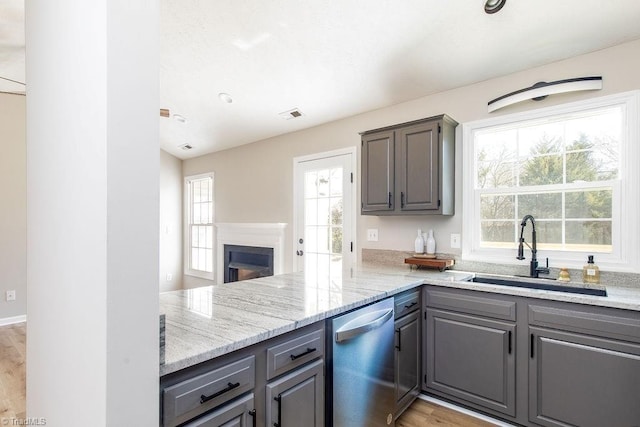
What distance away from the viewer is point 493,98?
2.70 m

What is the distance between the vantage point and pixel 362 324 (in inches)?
65.5

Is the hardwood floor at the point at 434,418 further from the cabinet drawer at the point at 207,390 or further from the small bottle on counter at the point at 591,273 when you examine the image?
the cabinet drawer at the point at 207,390

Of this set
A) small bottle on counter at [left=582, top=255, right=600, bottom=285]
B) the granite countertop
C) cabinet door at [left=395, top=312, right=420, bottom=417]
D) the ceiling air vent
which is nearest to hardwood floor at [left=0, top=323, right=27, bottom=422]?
the granite countertop

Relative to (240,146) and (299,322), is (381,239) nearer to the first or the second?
(299,322)

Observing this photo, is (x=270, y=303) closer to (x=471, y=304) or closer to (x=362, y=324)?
(x=362, y=324)

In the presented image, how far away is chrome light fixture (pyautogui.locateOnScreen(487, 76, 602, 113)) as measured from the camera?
7.45 ft

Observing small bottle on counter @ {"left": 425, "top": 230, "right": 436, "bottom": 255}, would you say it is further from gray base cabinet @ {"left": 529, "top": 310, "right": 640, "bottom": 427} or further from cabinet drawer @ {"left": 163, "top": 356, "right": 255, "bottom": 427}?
cabinet drawer @ {"left": 163, "top": 356, "right": 255, "bottom": 427}

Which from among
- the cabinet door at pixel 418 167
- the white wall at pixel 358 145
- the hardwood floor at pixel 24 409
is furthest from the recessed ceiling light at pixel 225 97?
the hardwood floor at pixel 24 409

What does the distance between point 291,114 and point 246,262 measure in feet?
7.28

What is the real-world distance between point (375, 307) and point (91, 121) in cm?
151

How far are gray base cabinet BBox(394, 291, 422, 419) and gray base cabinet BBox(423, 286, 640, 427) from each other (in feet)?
0.30

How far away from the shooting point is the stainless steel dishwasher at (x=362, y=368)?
154 cm

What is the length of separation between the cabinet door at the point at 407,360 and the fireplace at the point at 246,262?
245 cm

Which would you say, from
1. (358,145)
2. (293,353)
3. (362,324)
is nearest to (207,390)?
(293,353)
